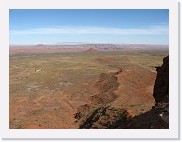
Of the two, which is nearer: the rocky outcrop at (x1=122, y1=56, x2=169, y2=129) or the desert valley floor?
the rocky outcrop at (x1=122, y1=56, x2=169, y2=129)

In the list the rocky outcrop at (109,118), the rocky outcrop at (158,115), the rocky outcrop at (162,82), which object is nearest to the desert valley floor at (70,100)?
the rocky outcrop at (109,118)

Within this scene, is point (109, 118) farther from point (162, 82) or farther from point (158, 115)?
point (158, 115)

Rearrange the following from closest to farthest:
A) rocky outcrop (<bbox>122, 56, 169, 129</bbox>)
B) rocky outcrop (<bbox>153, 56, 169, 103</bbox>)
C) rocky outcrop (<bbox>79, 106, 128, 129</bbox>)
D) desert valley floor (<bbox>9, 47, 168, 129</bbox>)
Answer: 1. rocky outcrop (<bbox>122, 56, 169, 129</bbox>)
2. rocky outcrop (<bbox>79, 106, 128, 129</bbox>)
3. rocky outcrop (<bbox>153, 56, 169, 103</bbox>)
4. desert valley floor (<bbox>9, 47, 168, 129</bbox>)

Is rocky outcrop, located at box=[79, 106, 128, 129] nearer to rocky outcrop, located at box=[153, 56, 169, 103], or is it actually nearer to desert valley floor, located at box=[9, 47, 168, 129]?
desert valley floor, located at box=[9, 47, 168, 129]

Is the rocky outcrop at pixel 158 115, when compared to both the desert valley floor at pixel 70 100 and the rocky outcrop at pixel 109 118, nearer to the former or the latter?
the desert valley floor at pixel 70 100

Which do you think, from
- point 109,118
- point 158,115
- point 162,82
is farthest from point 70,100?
point 158,115

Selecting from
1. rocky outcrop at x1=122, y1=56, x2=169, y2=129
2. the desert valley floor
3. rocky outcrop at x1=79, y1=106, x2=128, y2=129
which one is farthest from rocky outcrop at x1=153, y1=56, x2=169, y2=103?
rocky outcrop at x1=79, y1=106, x2=128, y2=129

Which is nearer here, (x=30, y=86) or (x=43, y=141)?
(x=43, y=141)

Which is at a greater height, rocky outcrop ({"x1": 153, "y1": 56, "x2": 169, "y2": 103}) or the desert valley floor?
rocky outcrop ({"x1": 153, "y1": 56, "x2": 169, "y2": 103})

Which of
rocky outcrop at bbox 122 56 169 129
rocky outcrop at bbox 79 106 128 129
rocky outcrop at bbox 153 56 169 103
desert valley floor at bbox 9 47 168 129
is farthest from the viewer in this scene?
desert valley floor at bbox 9 47 168 129
